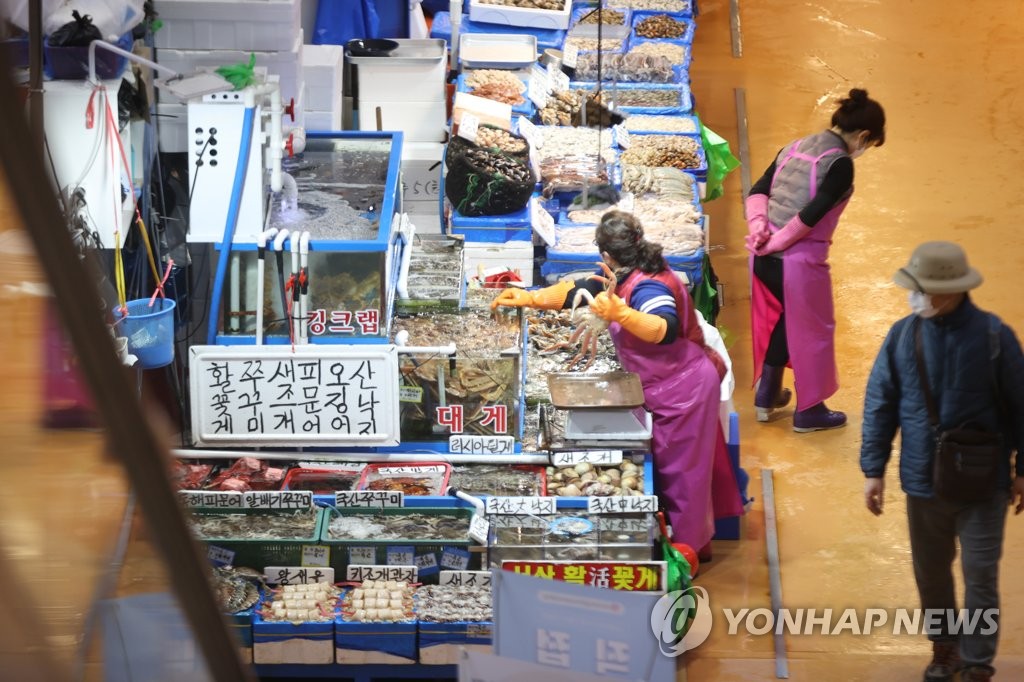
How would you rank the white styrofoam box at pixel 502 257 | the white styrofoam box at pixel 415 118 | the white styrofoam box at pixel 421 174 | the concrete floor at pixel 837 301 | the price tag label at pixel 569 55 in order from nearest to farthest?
1. the concrete floor at pixel 837 301
2. the white styrofoam box at pixel 502 257
3. the white styrofoam box at pixel 421 174
4. the white styrofoam box at pixel 415 118
5. the price tag label at pixel 569 55

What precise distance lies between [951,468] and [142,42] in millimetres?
4239

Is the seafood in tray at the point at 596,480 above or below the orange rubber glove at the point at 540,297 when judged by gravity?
below

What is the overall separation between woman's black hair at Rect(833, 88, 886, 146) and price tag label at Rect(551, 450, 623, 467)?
78.6 inches

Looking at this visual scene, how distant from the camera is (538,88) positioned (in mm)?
8742

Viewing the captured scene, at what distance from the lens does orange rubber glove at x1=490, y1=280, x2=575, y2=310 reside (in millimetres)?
5605

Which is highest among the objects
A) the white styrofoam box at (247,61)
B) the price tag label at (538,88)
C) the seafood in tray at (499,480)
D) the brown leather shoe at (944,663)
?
the white styrofoam box at (247,61)

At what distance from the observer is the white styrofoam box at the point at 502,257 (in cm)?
671

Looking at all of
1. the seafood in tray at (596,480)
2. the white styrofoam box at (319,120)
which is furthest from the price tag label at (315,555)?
the white styrofoam box at (319,120)

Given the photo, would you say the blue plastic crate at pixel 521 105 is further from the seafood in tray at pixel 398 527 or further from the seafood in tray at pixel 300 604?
the seafood in tray at pixel 300 604

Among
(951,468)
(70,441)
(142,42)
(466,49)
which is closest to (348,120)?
(466,49)

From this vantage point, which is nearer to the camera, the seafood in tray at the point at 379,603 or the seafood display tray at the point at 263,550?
the seafood in tray at the point at 379,603

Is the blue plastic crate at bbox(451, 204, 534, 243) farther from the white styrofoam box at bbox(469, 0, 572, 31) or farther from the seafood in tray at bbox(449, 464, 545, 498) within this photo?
the white styrofoam box at bbox(469, 0, 572, 31)

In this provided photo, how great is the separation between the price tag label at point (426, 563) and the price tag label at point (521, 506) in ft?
0.95

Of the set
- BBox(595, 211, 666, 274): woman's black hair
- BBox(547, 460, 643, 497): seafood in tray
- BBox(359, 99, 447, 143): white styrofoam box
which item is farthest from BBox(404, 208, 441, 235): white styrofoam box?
BBox(547, 460, 643, 497): seafood in tray
